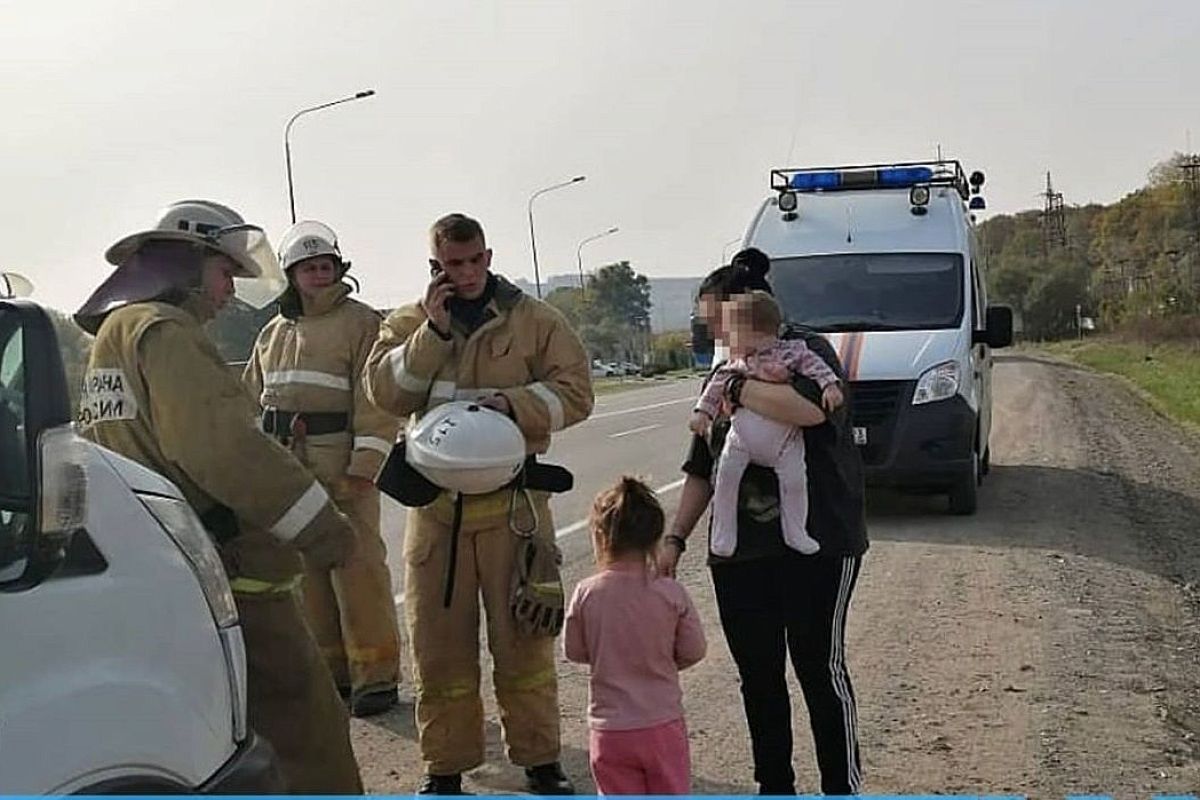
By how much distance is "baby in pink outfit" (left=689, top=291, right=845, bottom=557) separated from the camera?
4824 millimetres

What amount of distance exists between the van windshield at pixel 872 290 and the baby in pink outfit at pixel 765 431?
304 inches

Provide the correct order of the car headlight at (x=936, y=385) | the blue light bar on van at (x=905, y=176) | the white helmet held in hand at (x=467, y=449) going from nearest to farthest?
1. the white helmet held in hand at (x=467, y=449)
2. the car headlight at (x=936, y=385)
3. the blue light bar on van at (x=905, y=176)

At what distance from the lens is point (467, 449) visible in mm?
4953

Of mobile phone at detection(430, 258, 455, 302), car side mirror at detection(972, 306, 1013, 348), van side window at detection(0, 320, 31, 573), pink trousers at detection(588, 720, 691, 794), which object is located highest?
mobile phone at detection(430, 258, 455, 302)

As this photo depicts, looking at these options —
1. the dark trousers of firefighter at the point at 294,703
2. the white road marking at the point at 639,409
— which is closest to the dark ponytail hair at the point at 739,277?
the dark trousers of firefighter at the point at 294,703

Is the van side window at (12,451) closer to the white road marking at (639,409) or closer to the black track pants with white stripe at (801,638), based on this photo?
the black track pants with white stripe at (801,638)

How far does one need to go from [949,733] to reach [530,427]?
228 cm

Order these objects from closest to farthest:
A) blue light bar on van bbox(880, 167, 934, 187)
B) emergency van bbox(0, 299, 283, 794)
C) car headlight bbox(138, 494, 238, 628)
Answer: emergency van bbox(0, 299, 283, 794), car headlight bbox(138, 494, 238, 628), blue light bar on van bbox(880, 167, 934, 187)

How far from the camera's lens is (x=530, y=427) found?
5.28 metres

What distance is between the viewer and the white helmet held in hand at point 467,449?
4961 mm

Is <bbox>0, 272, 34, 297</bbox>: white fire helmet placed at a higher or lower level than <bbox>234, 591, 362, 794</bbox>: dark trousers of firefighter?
higher

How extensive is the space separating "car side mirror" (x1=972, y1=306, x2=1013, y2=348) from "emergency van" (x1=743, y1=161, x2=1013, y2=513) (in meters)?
0.01

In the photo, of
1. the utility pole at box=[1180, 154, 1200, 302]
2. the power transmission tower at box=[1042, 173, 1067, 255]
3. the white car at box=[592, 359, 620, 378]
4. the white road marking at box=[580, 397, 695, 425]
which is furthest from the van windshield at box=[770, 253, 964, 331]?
the power transmission tower at box=[1042, 173, 1067, 255]

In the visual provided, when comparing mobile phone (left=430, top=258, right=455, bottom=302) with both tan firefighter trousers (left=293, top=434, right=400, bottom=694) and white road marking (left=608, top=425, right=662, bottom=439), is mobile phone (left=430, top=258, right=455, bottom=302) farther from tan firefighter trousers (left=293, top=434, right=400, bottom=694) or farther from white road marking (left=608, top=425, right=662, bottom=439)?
white road marking (left=608, top=425, right=662, bottom=439)
